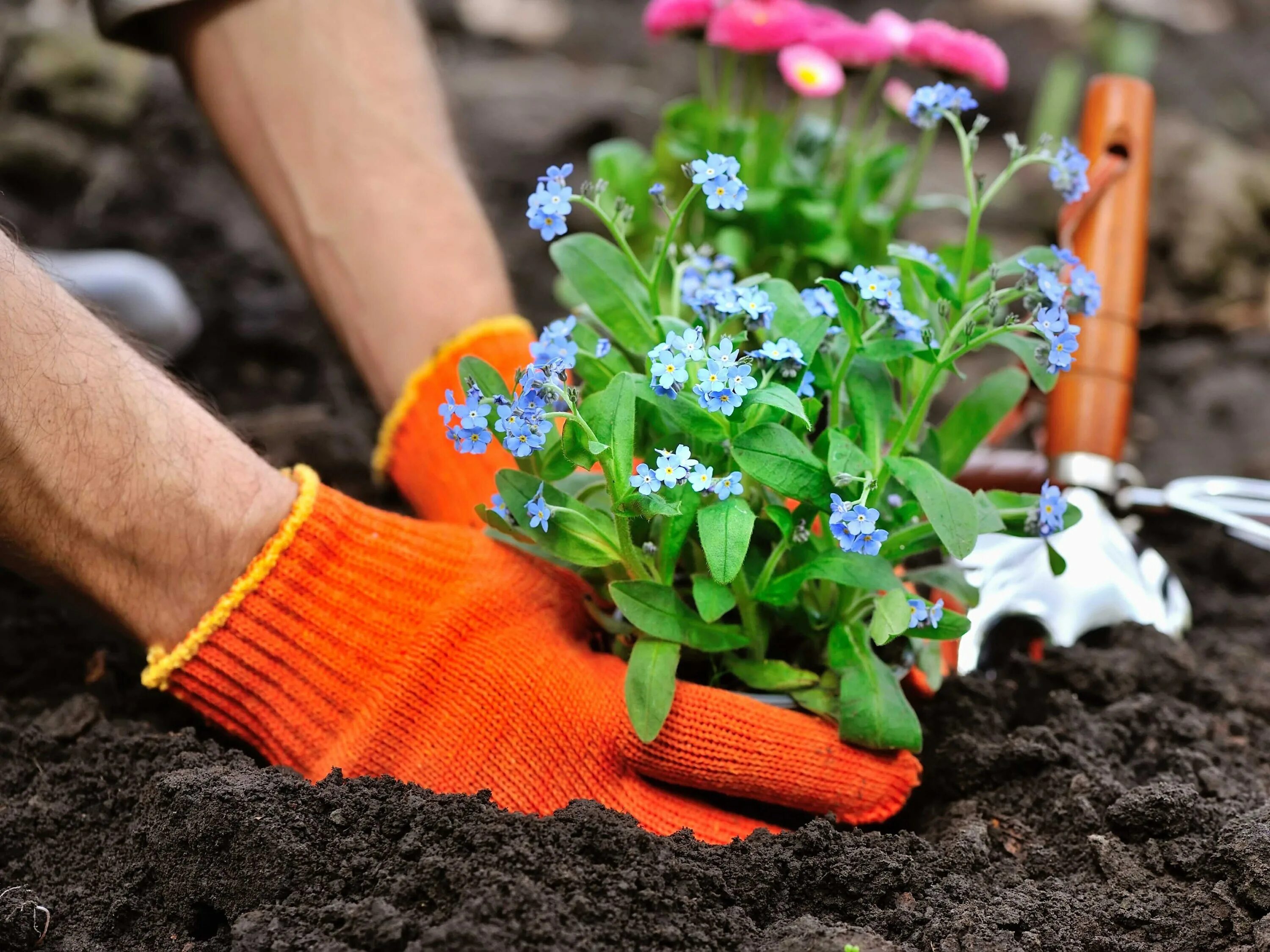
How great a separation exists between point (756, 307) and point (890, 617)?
32 cm

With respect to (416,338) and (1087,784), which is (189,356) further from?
(1087,784)

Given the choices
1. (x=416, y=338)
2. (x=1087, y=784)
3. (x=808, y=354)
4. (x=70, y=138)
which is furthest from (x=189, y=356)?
(x=1087, y=784)

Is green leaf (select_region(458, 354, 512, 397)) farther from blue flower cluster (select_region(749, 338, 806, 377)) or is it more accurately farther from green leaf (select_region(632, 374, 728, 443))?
blue flower cluster (select_region(749, 338, 806, 377))

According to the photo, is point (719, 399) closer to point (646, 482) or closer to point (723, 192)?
point (646, 482)

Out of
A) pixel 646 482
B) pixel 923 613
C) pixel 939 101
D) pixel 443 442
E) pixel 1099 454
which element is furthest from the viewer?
pixel 1099 454

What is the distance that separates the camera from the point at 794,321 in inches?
44.9

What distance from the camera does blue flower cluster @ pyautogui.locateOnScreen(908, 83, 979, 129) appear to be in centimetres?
119

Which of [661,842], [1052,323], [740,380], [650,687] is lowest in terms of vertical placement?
[661,842]

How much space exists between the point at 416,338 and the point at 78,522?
666 mm

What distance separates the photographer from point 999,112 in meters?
3.73

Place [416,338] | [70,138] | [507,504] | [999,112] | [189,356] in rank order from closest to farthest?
[507,504] → [416,338] → [189,356] → [70,138] → [999,112]

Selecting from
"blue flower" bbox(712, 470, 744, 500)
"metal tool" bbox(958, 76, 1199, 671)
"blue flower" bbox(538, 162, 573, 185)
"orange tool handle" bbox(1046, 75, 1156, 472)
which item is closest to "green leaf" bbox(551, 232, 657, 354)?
"blue flower" bbox(538, 162, 573, 185)

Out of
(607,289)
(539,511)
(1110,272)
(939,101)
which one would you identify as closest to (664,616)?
(539,511)

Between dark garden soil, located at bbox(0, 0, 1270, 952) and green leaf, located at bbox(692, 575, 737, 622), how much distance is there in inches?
8.1
